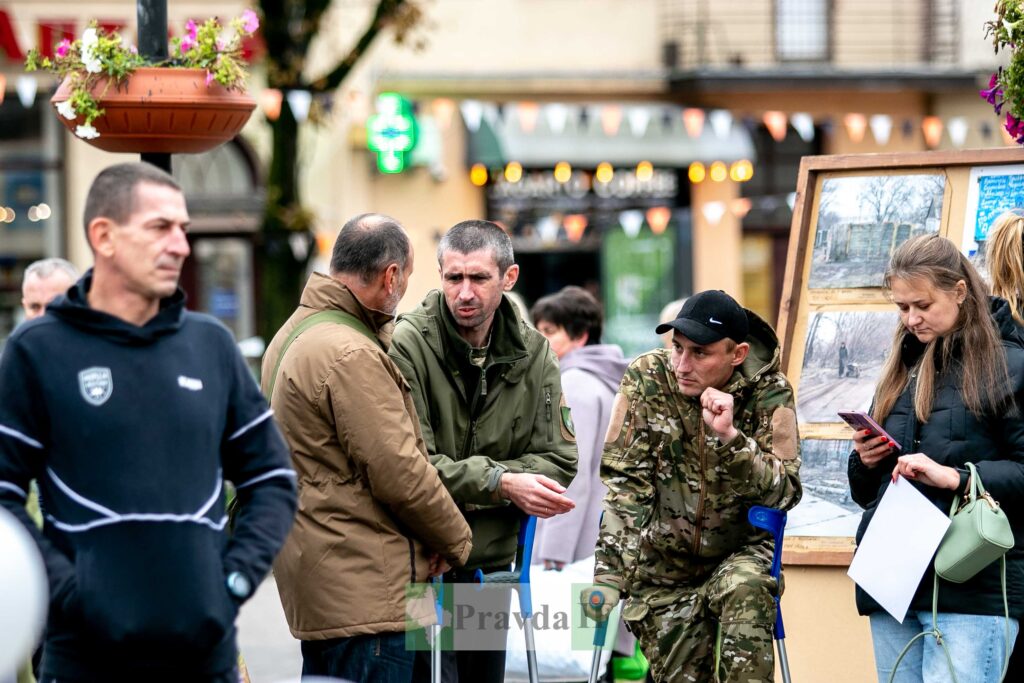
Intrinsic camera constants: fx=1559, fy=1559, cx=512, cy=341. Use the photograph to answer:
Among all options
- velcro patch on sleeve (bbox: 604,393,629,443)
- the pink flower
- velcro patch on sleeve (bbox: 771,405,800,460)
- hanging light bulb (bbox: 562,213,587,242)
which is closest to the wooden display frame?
velcro patch on sleeve (bbox: 771,405,800,460)

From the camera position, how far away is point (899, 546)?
5012 millimetres

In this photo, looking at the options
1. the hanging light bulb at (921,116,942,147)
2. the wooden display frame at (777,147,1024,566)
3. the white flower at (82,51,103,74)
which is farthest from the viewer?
the hanging light bulb at (921,116,942,147)

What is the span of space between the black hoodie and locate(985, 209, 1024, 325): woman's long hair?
3.12m

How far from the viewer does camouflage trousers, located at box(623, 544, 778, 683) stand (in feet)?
17.2

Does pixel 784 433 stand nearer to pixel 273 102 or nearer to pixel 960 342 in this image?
pixel 960 342

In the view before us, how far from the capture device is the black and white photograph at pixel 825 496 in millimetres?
6328

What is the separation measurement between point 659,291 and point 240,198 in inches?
215

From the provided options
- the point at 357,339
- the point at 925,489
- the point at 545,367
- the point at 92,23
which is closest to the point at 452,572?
the point at 545,367

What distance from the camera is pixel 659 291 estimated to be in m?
20.2

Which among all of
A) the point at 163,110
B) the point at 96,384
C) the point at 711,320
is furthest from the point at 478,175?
the point at 96,384

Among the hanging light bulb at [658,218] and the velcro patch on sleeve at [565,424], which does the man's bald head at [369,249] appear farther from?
the hanging light bulb at [658,218]

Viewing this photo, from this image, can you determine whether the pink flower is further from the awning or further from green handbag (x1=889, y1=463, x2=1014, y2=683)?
the awning

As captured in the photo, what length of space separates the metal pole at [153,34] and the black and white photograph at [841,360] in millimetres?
2753

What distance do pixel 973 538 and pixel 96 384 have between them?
9.02 feet
